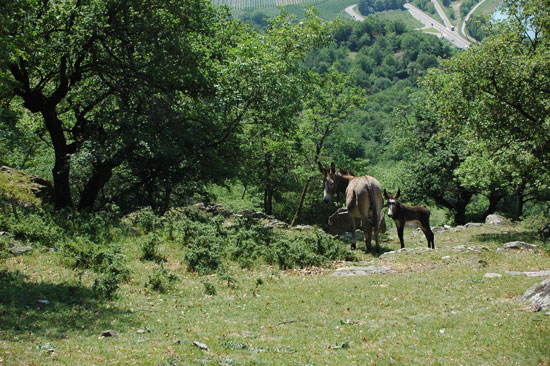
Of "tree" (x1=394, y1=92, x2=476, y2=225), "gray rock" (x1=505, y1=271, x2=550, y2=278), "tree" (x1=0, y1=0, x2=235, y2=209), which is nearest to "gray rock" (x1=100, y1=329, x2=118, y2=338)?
"gray rock" (x1=505, y1=271, x2=550, y2=278)

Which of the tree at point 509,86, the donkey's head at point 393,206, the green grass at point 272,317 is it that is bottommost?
the green grass at point 272,317

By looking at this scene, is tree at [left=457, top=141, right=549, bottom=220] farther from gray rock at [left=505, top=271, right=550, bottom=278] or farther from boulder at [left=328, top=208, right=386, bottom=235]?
gray rock at [left=505, top=271, right=550, bottom=278]

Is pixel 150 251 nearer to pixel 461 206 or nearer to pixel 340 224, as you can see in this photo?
pixel 340 224

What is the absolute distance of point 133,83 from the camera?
21.4 meters

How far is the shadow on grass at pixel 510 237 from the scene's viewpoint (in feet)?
74.5

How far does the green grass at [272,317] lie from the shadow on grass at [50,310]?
0.07ft

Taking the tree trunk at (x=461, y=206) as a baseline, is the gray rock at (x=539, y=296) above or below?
below

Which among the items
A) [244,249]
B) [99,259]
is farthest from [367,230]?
[99,259]

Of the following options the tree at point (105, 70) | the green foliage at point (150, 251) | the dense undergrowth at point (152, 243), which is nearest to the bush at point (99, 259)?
the dense undergrowth at point (152, 243)

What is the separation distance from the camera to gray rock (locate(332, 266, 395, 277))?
15531mm

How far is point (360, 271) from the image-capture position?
1580 cm

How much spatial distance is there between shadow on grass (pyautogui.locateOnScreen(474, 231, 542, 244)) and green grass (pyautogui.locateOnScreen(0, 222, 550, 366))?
7.19 meters

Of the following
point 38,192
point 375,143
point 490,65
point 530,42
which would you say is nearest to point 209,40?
point 38,192

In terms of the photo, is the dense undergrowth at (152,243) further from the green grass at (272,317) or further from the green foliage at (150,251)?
the green grass at (272,317)
